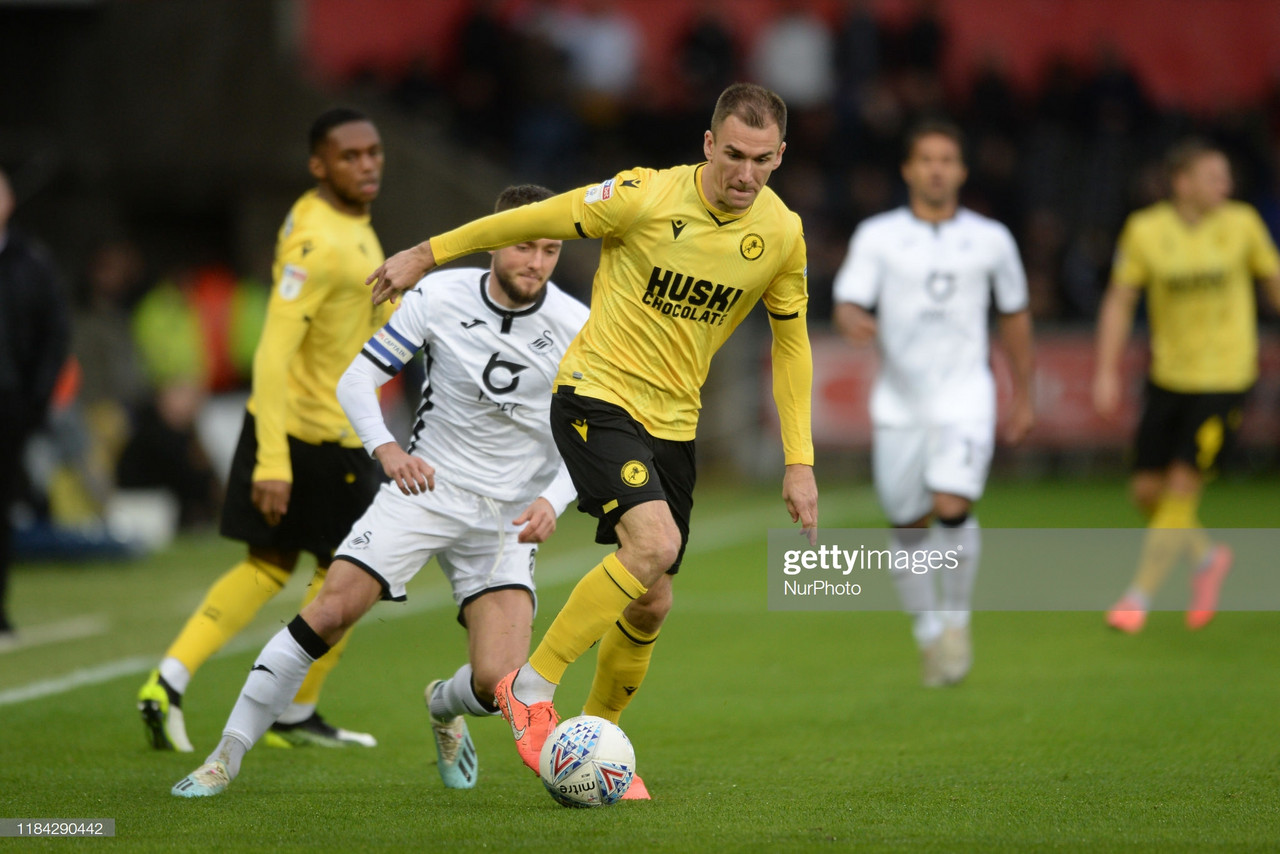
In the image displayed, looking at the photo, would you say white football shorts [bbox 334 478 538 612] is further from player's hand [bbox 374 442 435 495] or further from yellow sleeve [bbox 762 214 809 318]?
yellow sleeve [bbox 762 214 809 318]

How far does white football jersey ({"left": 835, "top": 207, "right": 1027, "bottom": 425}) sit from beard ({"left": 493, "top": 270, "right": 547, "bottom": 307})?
2.75 m

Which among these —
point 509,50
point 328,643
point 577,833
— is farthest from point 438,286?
point 509,50

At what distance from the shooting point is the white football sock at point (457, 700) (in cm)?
555

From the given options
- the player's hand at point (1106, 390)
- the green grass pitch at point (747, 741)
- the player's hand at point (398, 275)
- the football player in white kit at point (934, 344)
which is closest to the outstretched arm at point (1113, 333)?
the player's hand at point (1106, 390)

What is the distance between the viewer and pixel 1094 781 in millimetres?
5422

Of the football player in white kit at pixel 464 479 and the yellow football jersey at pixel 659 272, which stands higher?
the yellow football jersey at pixel 659 272

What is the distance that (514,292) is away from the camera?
5660 millimetres

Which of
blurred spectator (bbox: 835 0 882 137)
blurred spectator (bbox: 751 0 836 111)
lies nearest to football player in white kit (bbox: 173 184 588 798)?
blurred spectator (bbox: 835 0 882 137)

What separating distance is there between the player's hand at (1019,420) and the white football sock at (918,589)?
66cm

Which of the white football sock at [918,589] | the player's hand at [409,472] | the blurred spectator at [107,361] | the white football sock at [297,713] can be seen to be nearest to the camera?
the player's hand at [409,472]

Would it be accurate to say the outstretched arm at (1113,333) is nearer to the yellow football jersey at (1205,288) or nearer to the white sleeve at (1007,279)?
the yellow football jersey at (1205,288)

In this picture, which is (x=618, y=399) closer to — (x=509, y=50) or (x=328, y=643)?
(x=328, y=643)

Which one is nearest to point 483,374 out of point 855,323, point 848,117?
point 855,323

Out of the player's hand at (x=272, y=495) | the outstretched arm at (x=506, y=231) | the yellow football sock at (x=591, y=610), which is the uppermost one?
the outstretched arm at (x=506, y=231)
